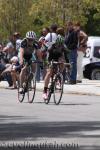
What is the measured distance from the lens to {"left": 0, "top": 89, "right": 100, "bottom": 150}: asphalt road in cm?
1153

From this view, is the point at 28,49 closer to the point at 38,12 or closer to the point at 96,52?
the point at 96,52

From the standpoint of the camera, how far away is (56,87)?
18.2 meters

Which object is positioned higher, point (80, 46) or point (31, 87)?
point (31, 87)

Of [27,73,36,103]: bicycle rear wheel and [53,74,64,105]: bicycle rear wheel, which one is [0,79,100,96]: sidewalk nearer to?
[27,73,36,103]: bicycle rear wheel

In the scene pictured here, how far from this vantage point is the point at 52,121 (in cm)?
1413

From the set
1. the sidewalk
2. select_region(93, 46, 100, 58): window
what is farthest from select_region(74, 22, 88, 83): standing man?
select_region(93, 46, 100, 58): window

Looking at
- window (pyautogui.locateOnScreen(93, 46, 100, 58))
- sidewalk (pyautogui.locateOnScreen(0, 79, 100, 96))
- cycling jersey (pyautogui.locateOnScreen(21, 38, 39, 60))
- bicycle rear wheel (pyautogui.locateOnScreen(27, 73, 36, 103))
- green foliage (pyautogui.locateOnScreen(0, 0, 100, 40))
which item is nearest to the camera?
cycling jersey (pyautogui.locateOnScreen(21, 38, 39, 60))

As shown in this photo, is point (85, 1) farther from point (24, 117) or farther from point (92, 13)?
point (24, 117)

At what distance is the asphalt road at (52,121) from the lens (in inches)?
454

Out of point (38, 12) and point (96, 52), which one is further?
point (38, 12)

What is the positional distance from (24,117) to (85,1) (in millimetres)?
32661

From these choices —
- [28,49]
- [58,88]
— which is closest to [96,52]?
[28,49]

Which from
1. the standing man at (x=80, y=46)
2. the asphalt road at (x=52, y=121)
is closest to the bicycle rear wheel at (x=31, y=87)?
the asphalt road at (x=52, y=121)

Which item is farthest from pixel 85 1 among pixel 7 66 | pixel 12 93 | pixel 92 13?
pixel 12 93
